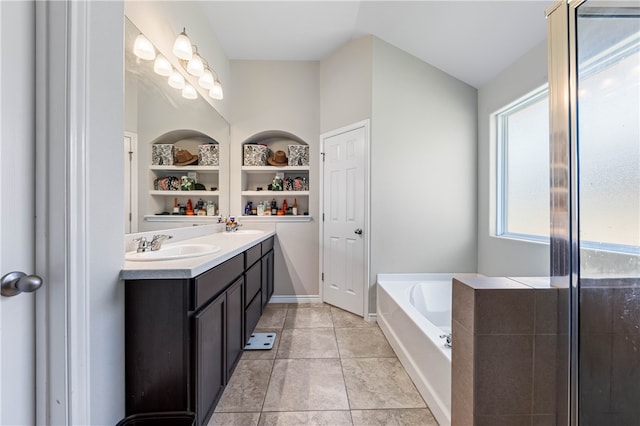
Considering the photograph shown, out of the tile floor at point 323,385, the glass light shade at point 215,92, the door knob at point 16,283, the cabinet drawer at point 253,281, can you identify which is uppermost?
the glass light shade at point 215,92

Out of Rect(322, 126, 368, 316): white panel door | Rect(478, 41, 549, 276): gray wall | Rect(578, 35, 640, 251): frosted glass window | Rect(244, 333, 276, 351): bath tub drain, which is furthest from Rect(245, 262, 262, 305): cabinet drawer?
Rect(478, 41, 549, 276): gray wall

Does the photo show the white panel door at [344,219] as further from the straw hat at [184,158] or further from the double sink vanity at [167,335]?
the double sink vanity at [167,335]

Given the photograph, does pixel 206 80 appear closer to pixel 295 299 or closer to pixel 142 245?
pixel 142 245

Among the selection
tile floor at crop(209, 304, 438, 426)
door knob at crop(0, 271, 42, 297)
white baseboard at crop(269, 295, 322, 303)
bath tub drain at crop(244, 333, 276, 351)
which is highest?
door knob at crop(0, 271, 42, 297)

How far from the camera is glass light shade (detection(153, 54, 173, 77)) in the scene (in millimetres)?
1778

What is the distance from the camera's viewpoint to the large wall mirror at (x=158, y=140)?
1523 mm

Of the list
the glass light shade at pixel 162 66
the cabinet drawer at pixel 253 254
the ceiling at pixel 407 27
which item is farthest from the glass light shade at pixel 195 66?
the cabinet drawer at pixel 253 254

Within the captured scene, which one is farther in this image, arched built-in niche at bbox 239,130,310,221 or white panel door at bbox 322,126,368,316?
arched built-in niche at bbox 239,130,310,221

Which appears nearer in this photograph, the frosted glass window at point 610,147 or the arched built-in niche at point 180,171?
the frosted glass window at point 610,147

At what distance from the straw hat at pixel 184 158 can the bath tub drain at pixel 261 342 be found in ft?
5.08

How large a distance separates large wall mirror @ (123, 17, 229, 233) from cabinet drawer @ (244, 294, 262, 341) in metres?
0.84

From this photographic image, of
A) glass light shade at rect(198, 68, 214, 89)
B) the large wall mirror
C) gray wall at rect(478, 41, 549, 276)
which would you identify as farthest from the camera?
glass light shade at rect(198, 68, 214, 89)

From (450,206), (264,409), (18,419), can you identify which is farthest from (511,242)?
(18,419)

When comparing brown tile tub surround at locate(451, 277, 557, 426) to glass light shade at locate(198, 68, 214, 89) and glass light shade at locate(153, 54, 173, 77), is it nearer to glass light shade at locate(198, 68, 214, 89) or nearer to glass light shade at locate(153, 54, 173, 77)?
glass light shade at locate(153, 54, 173, 77)
